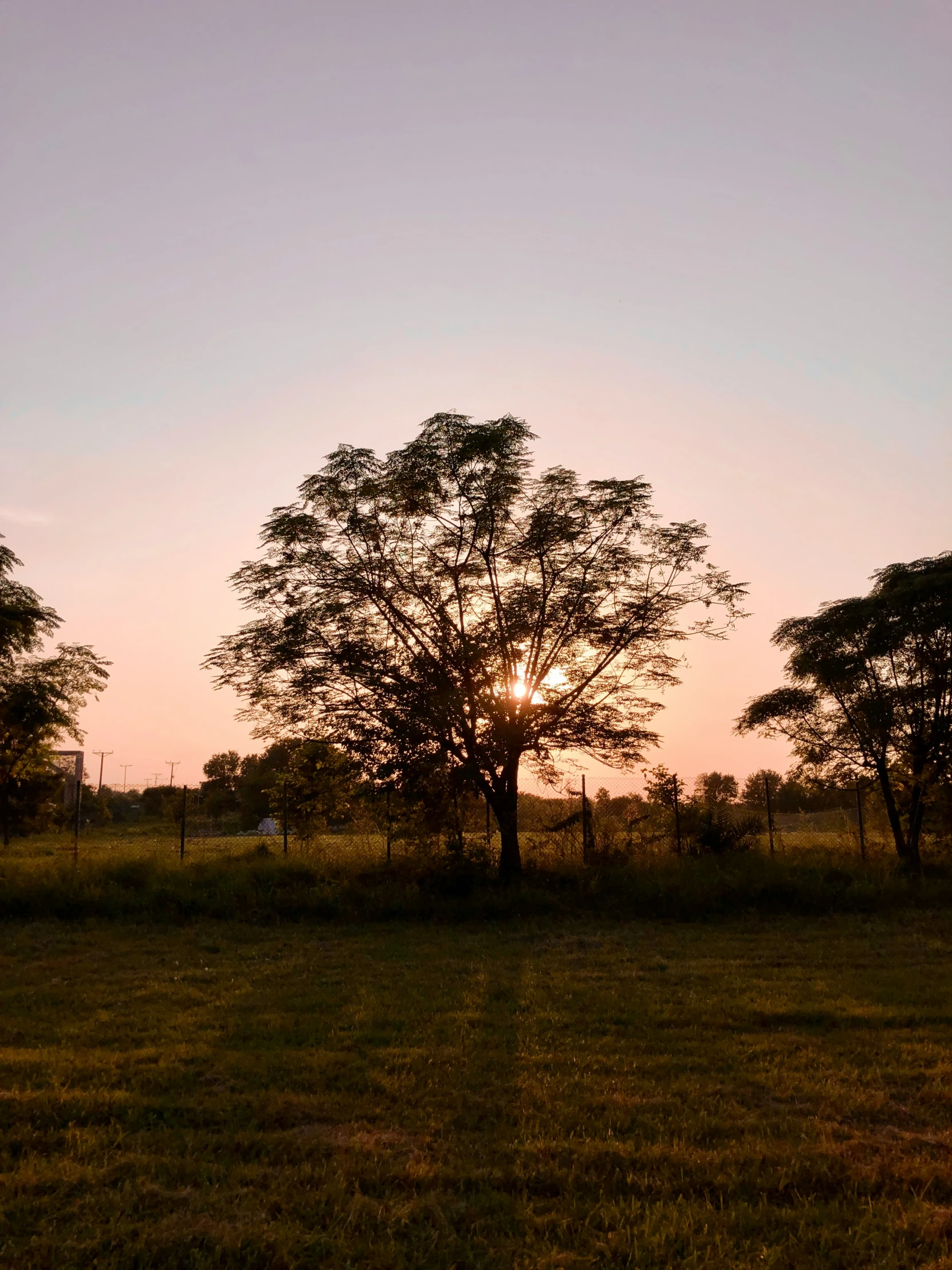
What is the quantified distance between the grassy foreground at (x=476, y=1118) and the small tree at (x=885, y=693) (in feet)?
41.1

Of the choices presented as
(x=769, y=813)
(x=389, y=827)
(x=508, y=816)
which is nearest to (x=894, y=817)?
(x=769, y=813)

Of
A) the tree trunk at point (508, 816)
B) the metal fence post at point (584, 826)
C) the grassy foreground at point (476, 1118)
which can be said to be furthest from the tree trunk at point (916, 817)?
the grassy foreground at point (476, 1118)

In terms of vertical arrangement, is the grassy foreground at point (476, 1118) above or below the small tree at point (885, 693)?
below

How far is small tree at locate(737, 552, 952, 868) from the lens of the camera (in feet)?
74.7

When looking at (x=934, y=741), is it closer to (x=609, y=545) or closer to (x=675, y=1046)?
(x=609, y=545)

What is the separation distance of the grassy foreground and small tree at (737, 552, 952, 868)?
41.1 ft

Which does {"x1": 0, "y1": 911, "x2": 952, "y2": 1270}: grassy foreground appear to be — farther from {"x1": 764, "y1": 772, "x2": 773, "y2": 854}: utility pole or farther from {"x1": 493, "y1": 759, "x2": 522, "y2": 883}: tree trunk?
{"x1": 764, "y1": 772, "x2": 773, "y2": 854}: utility pole

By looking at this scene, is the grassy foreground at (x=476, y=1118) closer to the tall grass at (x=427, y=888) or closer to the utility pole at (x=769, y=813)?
the tall grass at (x=427, y=888)

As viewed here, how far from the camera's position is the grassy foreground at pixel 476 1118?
454 centimetres

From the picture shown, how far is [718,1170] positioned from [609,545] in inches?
599

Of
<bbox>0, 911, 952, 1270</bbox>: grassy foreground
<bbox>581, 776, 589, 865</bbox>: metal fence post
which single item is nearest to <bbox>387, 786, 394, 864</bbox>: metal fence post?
<bbox>581, 776, 589, 865</bbox>: metal fence post

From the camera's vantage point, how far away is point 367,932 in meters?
15.4

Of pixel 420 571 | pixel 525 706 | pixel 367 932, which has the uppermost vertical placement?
pixel 420 571

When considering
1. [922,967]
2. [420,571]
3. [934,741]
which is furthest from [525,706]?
[934,741]
